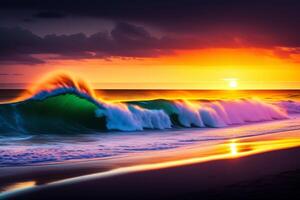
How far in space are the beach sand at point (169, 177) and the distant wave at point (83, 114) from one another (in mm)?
8708

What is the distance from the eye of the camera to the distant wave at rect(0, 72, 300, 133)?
19406 millimetres

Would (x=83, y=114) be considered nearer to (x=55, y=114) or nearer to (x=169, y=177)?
(x=55, y=114)

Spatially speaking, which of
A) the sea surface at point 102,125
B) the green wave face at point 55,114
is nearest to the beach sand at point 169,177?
the sea surface at point 102,125

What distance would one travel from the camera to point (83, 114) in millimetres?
21266

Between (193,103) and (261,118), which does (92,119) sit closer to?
(193,103)

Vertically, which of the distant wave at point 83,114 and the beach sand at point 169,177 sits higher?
the distant wave at point 83,114

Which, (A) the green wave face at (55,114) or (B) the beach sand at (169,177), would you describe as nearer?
(B) the beach sand at (169,177)

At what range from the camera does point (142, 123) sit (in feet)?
69.5

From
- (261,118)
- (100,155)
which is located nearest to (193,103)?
(261,118)

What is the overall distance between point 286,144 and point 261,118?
1538 centimetres

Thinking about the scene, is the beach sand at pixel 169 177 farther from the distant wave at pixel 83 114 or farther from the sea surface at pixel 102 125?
the distant wave at pixel 83 114

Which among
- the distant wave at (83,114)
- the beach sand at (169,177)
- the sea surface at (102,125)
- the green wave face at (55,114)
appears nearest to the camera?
the beach sand at (169,177)

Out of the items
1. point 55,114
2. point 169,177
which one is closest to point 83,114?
point 55,114

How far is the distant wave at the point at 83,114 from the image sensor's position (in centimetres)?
1941
